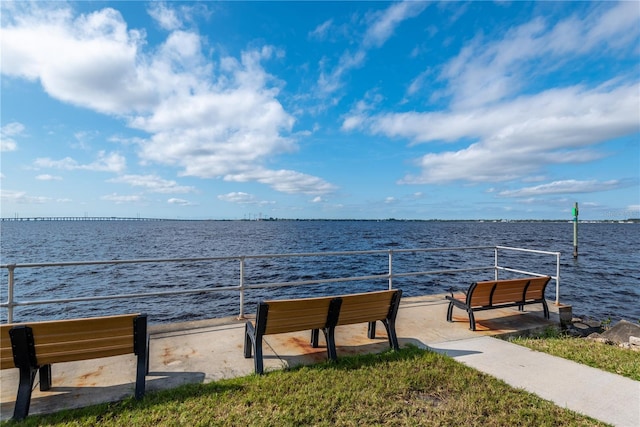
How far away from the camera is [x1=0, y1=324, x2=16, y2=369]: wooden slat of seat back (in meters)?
3.24

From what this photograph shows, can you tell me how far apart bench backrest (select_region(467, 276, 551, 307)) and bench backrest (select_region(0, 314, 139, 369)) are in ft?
17.0

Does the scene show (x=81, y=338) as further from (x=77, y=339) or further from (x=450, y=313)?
(x=450, y=313)

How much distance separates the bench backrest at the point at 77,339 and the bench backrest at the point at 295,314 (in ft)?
4.69

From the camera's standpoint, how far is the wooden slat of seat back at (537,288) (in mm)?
6692

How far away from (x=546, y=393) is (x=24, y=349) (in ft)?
17.1

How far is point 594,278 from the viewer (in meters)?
21.4

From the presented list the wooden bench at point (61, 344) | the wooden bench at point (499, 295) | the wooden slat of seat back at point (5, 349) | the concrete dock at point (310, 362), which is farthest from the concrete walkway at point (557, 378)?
the wooden slat of seat back at point (5, 349)

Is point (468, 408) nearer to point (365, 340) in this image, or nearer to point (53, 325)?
point (365, 340)

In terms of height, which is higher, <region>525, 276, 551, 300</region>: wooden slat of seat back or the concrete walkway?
<region>525, 276, 551, 300</region>: wooden slat of seat back

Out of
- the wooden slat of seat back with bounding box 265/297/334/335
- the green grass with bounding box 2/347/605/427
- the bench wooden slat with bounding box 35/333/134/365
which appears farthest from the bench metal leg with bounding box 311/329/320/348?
the bench wooden slat with bounding box 35/333/134/365

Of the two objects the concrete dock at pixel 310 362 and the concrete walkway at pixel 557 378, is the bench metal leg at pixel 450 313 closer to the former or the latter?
the concrete dock at pixel 310 362

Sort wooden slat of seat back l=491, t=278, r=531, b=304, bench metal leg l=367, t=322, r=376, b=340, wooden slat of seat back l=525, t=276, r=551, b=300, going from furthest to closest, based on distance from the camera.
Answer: wooden slat of seat back l=525, t=276, r=551, b=300
wooden slat of seat back l=491, t=278, r=531, b=304
bench metal leg l=367, t=322, r=376, b=340

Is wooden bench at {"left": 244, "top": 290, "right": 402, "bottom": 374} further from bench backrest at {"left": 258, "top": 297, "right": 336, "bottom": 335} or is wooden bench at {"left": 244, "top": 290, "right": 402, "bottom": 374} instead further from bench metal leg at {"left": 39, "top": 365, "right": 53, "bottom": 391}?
bench metal leg at {"left": 39, "top": 365, "right": 53, "bottom": 391}

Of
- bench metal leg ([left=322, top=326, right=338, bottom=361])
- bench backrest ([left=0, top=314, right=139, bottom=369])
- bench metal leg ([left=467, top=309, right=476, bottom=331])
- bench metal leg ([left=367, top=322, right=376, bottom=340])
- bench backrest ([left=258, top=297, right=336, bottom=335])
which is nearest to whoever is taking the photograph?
bench backrest ([left=0, top=314, right=139, bottom=369])
